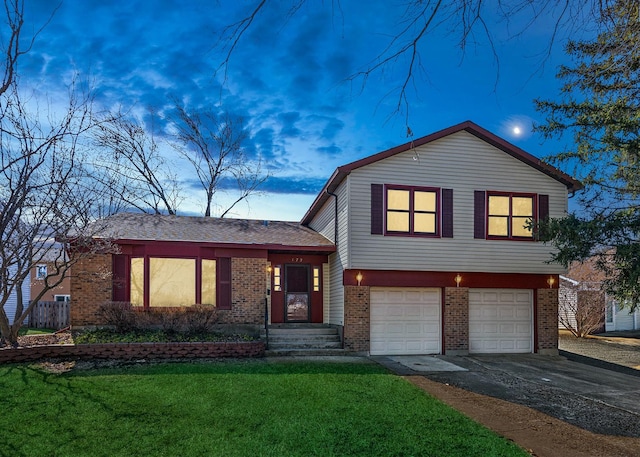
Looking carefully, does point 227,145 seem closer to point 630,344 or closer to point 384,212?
point 384,212

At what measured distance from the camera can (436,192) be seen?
15.7 metres

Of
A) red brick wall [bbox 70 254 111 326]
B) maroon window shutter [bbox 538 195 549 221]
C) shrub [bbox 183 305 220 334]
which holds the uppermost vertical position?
maroon window shutter [bbox 538 195 549 221]

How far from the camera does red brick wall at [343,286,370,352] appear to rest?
592 inches

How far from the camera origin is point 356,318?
1512 cm

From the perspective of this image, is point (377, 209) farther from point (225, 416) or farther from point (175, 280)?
point (225, 416)

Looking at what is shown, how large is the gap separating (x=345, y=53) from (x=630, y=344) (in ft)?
74.1

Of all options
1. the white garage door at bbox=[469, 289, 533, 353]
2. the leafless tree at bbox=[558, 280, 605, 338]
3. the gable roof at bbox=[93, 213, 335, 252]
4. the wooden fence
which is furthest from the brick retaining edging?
the leafless tree at bbox=[558, 280, 605, 338]

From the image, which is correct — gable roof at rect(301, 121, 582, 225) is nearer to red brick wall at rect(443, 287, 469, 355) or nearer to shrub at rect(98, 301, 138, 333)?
red brick wall at rect(443, 287, 469, 355)

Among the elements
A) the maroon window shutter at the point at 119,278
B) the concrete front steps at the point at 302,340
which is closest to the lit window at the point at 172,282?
the maroon window shutter at the point at 119,278

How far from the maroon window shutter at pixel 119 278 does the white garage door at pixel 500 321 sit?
1098cm

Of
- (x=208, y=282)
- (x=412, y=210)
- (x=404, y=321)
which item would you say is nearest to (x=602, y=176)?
(x=412, y=210)

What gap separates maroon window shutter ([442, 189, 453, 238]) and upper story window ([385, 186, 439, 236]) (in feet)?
0.71

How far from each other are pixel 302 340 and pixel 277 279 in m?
2.86

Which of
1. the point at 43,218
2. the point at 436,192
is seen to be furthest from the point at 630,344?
the point at 43,218
